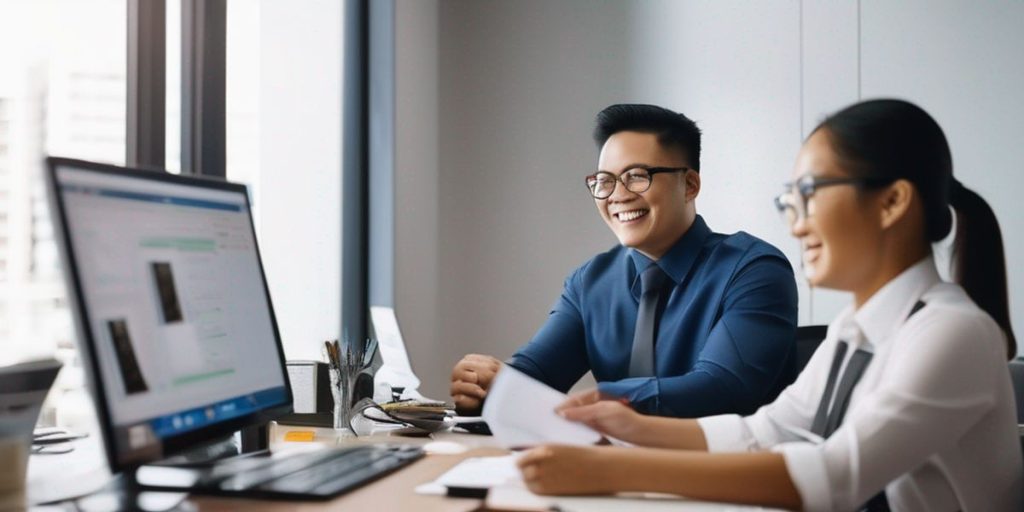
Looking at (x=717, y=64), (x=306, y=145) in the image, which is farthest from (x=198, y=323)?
(x=717, y=64)

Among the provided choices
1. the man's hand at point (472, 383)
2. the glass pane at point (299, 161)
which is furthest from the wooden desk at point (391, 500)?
the glass pane at point (299, 161)

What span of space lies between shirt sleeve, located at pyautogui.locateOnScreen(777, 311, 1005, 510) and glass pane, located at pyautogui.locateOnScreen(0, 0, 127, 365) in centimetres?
138

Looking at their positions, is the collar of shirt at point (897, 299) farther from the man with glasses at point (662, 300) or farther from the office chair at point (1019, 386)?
the office chair at point (1019, 386)

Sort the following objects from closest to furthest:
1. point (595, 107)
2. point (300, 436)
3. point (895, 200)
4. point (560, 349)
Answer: point (895, 200) → point (300, 436) → point (560, 349) → point (595, 107)

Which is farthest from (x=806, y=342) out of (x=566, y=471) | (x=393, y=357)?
(x=566, y=471)

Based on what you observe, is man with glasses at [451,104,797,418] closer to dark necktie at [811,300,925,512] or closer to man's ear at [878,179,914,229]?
dark necktie at [811,300,925,512]

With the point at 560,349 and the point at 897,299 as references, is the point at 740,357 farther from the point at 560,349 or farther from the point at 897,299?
the point at 897,299

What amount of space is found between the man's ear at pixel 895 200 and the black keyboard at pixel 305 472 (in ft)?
2.64

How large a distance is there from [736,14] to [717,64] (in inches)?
8.5

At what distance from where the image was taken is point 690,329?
7.34 ft

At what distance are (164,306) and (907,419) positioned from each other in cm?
97

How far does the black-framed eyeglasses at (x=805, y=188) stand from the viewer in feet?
4.26

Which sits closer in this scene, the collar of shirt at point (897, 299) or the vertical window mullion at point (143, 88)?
the collar of shirt at point (897, 299)

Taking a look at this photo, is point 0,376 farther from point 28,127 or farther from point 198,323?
point 28,127
